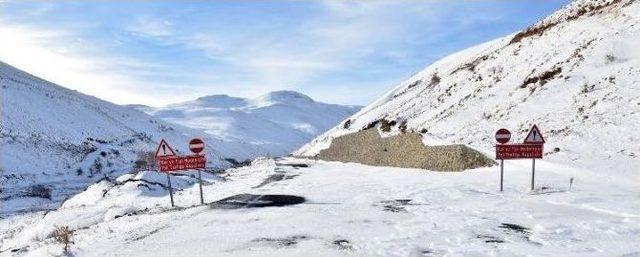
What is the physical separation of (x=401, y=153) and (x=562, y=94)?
31.2 ft

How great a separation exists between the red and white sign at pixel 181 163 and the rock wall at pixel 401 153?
13.0 metres

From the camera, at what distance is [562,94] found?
3209cm

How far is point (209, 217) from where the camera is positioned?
16.1 metres

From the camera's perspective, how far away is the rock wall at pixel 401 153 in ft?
91.4

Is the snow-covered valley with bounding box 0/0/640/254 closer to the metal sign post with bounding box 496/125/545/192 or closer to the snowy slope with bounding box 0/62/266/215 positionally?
the metal sign post with bounding box 496/125/545/192

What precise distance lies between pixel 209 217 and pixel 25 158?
69395 millimetres

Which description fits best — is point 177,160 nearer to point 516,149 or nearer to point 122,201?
point 122,201

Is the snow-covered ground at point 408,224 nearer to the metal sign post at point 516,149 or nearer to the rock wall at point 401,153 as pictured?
the metal sign post at point 516,149

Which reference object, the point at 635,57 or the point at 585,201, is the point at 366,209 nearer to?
the point at 585,201

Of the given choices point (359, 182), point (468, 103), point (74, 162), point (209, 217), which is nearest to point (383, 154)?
point (468, 103)

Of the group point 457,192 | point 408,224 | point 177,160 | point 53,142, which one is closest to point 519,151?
point 457,192

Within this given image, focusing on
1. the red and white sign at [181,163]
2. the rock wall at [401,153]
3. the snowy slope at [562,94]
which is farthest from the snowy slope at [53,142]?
the snowy slope at [562,94]

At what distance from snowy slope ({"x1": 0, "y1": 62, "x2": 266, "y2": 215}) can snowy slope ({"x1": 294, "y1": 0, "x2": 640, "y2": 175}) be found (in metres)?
32.3

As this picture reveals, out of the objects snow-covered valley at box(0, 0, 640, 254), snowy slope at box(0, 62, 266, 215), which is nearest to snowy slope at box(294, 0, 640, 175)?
snow-covered valley at box(0, 0, 640, 254)
